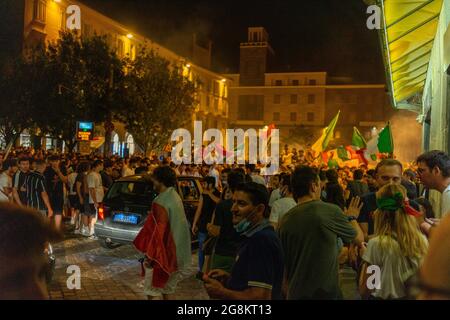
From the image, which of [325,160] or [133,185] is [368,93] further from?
[133,185]

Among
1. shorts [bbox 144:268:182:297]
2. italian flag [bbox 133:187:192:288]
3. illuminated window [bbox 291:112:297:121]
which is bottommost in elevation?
shorts [bbox 144:268:182:297]

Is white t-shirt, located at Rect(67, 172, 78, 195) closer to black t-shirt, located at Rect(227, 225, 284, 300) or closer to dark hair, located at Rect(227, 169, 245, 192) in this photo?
dark hair, located at Rect(227, 169, 245, 192)

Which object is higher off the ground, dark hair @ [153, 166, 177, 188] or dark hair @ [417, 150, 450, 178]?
dark hair @ [417, 150, 450, 178]

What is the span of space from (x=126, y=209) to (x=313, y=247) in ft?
22.5

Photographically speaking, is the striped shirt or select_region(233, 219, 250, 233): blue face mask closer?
select_region(233, 219, 250, 233): blue face mask

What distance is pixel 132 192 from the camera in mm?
10117

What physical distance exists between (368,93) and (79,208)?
55413 millimetres

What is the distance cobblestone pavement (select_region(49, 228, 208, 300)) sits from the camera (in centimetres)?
709

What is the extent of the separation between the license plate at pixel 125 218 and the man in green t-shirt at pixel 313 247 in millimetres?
6451

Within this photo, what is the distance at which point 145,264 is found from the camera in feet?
18.3

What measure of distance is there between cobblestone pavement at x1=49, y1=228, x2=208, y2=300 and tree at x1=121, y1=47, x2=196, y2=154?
2088 centimetres

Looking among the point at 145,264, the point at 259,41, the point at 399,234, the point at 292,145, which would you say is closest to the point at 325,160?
the point at 145,264

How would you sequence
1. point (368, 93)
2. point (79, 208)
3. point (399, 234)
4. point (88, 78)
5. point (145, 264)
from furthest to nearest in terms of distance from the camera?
point (368, 93)
point (88, 78)
point (79, 208)
point (145, 264)
point (399, 234)

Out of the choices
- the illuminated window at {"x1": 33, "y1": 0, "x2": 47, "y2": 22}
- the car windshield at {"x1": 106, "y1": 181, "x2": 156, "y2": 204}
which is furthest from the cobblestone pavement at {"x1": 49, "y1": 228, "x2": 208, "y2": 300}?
the illuminated window at {"x1": 33, "y1": 0, "x2": 47, "y2": 22}
